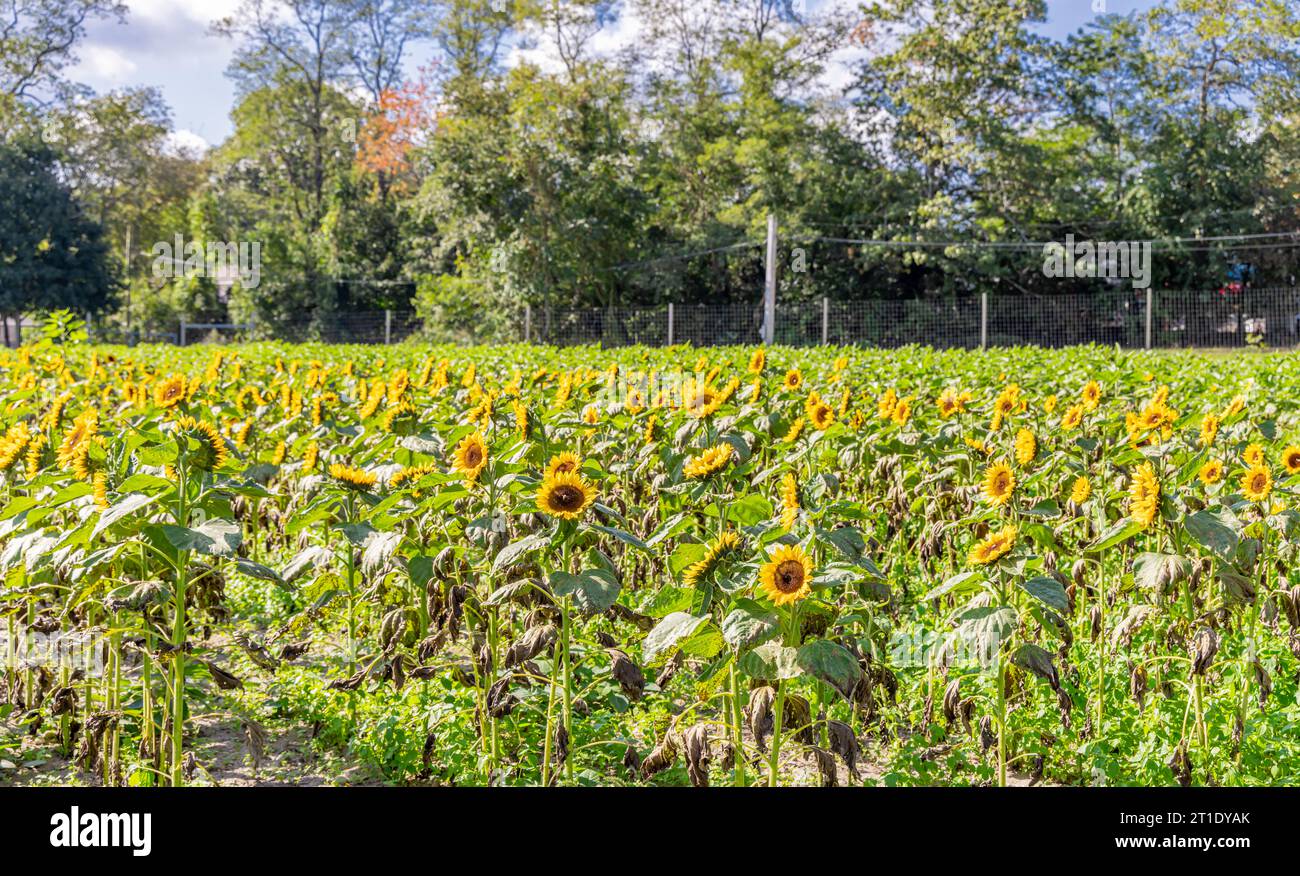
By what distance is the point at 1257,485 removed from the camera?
2.85 metres

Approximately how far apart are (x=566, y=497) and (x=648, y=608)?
0.99ft

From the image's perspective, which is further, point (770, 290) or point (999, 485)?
point (770, 290)

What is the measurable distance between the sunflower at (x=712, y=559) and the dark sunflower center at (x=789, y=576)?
0.52 feet

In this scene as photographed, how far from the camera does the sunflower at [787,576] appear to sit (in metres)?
1.92

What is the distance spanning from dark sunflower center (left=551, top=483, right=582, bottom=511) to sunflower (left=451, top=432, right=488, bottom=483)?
38 centimetres

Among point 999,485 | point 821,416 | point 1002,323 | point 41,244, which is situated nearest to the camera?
point 999,485

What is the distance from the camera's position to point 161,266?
3691cm

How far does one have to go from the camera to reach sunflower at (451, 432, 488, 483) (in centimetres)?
257

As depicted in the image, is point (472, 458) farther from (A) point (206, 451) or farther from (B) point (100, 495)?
(B) point (100, 495)

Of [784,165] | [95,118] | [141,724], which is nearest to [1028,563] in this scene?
[141,724]

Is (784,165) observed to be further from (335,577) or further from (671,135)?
(335,577)

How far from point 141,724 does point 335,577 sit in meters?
0.64

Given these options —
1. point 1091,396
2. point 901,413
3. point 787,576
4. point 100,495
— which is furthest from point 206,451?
point 1091,396

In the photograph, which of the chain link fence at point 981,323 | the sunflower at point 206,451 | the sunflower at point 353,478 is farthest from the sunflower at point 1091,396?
the chain link fence at point 981,323
